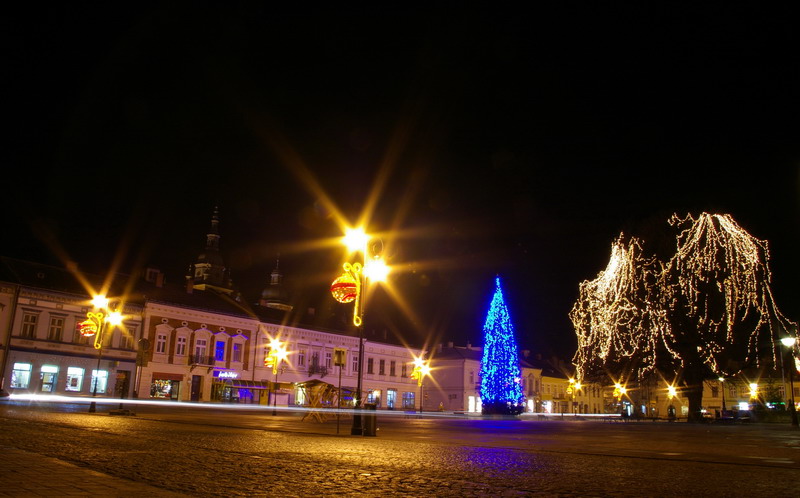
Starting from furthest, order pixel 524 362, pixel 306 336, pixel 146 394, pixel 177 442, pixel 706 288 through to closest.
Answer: pixel 524 362, pixel 306 336, pixel 146 394, pixel 706 288, pixel 177 442

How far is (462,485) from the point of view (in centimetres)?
730

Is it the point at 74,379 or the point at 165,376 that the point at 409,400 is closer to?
the point at 165,376

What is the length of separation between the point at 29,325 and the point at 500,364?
109 feet

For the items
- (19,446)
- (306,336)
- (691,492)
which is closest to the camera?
(691,492)

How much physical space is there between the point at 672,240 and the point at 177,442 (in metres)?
29.8

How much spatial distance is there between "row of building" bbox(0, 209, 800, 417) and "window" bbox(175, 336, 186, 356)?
8 cm

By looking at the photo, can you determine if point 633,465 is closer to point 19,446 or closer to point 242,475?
point 242,475

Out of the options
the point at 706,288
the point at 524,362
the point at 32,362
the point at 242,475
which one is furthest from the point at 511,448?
the point at 524,362

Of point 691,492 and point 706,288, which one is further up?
point 706,288

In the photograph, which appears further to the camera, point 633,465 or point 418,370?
point 418,370

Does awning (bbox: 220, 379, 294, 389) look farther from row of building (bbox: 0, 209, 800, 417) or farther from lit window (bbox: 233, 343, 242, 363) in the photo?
lit window (bbox: 233, 343, 242, 363)

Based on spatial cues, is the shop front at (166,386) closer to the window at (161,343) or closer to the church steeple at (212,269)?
the window at (161,343)

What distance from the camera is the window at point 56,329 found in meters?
46.0

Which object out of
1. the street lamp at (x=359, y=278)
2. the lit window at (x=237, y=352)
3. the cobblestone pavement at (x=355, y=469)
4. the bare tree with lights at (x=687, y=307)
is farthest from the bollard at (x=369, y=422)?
the lit window at (x=237, y=352)
